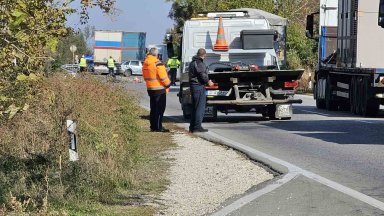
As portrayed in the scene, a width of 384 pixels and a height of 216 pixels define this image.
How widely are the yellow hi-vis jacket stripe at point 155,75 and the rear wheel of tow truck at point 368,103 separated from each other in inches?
283

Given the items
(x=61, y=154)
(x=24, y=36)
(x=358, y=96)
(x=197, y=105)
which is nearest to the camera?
(x=24, y=36)

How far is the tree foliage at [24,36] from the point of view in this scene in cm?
665

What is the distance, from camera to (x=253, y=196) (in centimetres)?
971

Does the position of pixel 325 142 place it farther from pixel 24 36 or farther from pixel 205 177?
pixel 24 36

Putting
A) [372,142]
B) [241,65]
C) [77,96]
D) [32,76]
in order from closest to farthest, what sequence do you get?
[32,76] → [77,96] → [372,142] → [241,65]

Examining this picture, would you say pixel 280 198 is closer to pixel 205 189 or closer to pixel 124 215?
pixel 205 189

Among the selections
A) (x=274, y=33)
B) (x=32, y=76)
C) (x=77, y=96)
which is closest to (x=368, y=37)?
(x=274, y=33)

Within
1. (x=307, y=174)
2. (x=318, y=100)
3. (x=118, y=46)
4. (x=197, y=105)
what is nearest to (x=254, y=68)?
(x=197, y=105)

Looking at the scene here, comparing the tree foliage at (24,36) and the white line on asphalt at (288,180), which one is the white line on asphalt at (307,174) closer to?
the white line on asphalt at (288,180)

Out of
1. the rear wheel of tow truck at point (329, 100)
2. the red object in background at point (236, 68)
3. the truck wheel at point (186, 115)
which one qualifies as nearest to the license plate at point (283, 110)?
the red object in background at point (236, 68)

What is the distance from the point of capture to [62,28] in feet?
29.9

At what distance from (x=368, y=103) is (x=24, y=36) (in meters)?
17.2

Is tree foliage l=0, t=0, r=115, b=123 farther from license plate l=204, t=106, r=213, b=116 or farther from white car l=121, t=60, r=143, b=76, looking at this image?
white car l=121, t=60, r=143, b=76

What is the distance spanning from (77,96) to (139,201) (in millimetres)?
5142
